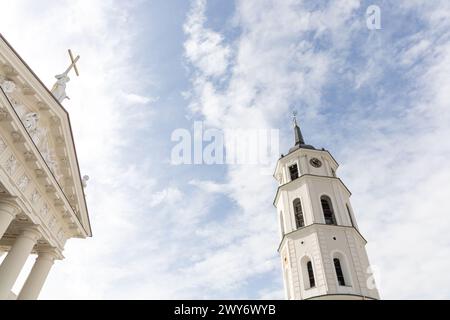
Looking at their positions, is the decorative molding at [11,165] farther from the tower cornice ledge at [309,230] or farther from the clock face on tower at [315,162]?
the clock face on tower at [315,162]

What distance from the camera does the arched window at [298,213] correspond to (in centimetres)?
2833

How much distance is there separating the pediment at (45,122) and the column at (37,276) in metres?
2.52

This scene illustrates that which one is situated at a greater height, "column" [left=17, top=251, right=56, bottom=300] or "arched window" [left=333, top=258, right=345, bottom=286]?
"arched window" [left=333, top=258, right=345, bottom=286]

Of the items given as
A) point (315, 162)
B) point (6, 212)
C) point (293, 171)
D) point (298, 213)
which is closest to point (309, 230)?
point (298, 213)

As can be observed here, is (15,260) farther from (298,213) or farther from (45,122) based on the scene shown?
(298,213)

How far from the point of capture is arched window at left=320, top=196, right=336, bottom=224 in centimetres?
2805

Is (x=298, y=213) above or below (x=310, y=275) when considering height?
above

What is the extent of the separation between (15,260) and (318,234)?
2128 centimetres

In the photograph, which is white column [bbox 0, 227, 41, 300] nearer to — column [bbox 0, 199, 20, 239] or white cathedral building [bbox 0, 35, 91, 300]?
white cathedral building [bbox 0, 35, 91, 300]

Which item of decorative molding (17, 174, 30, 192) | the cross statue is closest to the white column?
decorative molding (17, 174, 30, 192)

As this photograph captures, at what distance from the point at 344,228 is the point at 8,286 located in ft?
78.8

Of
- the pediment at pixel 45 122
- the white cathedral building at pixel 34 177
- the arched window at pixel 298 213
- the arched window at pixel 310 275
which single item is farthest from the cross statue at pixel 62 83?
the arched window at pixel 310 275

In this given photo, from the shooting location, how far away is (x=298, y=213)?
96.3ft
